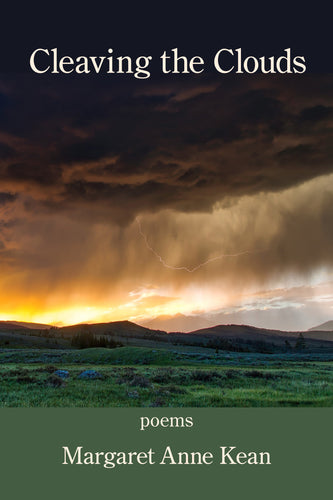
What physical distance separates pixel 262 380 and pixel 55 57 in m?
28.5

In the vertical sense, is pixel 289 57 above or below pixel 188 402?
above

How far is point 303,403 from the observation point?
68.5 feet

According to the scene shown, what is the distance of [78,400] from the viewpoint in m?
21.0

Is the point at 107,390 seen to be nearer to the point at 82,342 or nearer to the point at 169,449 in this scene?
the point at 169,449

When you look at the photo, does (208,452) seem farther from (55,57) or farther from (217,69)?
(55,57)

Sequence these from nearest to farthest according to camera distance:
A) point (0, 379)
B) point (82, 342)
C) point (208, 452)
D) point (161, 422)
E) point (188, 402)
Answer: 1. point (208, 452)
2. point (161, 422)
3. point (188, 402)
4. point (0, 379)
5. point (82, 342)

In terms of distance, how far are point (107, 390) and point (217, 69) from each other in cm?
2093

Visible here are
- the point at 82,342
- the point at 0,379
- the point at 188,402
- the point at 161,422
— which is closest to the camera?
the point at 161,422

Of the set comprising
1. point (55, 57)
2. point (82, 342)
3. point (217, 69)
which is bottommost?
point (82, 342)

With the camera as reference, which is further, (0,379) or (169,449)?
(0,379)

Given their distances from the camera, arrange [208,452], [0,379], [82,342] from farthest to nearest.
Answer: [82,342]
[0,379]
[208,452]

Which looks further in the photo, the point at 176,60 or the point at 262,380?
the point at 262,380

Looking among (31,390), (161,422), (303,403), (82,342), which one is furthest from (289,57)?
(82,342)

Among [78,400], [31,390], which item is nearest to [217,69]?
[78,400]
